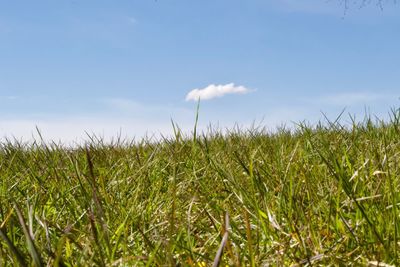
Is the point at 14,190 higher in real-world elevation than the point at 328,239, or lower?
higher

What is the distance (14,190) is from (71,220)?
522 millimetres

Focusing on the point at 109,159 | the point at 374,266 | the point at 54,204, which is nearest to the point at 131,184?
the point at 54,204

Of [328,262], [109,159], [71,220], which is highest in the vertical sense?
[109,159]

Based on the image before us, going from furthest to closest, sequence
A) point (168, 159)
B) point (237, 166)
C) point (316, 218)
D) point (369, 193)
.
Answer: point (168, 159) → point (237, 166) → point (369, 193) → point (316, 218)

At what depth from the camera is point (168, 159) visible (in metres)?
2.77

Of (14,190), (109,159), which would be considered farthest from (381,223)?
(109,159)

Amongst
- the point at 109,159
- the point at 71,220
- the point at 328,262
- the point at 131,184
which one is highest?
the point at 109,159

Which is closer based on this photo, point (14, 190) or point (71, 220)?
point (71, 220)

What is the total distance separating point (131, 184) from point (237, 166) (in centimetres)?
59

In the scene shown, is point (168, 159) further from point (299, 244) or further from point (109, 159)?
point (299, 244)

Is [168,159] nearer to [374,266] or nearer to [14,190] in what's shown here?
[14,190]

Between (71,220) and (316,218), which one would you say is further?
(71,220)

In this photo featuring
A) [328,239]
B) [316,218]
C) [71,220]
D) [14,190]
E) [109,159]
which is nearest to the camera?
[328,239]

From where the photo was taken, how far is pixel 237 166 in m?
2.52
